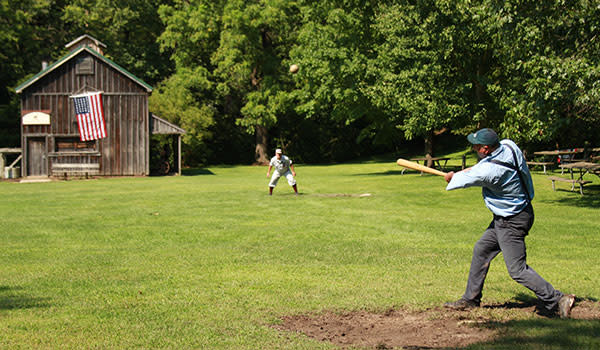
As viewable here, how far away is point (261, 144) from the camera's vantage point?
2181 inches

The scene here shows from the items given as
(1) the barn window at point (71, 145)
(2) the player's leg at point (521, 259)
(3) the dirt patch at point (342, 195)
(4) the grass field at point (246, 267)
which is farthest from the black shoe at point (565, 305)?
(1) the barn window at point (71, 145)

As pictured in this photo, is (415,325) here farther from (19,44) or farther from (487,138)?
(19,44)

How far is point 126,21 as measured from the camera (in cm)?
5394

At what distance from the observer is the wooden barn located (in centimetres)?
3791

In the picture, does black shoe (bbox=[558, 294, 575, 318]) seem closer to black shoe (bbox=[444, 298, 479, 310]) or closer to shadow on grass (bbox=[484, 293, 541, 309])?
shadow on grass (bbox=[484, 293, 541, 309])

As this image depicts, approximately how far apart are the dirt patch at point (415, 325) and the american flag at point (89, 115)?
33.8 m

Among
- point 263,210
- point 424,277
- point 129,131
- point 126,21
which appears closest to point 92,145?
point 129,131

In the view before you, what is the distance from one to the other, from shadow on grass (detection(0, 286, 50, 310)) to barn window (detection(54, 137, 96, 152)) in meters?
31.7

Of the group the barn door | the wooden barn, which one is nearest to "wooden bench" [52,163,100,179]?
the wooden barn

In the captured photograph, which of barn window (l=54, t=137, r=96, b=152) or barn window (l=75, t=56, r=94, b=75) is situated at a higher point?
barn window (l=75, t=56, r=94, b=75)

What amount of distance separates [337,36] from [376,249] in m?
27.7

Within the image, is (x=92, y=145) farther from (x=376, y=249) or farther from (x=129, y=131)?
(x=376, y=249)

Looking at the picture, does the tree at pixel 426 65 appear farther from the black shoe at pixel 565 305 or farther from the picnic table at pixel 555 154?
the black shoe at pixel 565 305

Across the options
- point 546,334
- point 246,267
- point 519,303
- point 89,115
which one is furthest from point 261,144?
point 546,334
